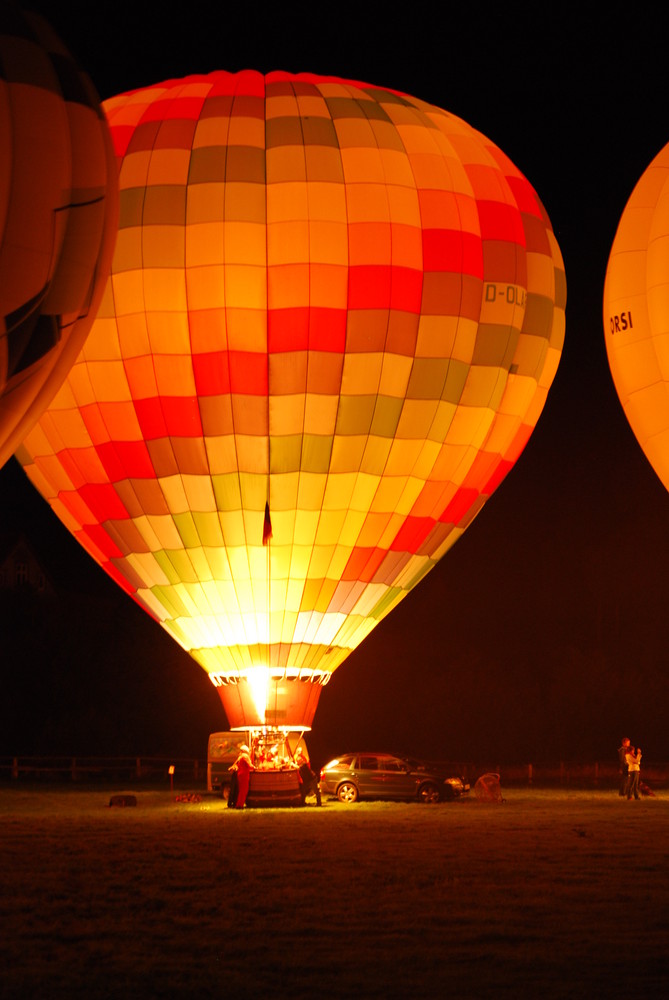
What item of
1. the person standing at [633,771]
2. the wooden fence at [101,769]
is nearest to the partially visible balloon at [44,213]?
Answer: the person standing at [633,771]

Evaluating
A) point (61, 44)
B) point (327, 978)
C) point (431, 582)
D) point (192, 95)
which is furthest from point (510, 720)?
point (327, 978)

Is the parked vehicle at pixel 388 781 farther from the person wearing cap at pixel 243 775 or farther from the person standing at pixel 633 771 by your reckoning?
the person wearing cap at pixel 243 775

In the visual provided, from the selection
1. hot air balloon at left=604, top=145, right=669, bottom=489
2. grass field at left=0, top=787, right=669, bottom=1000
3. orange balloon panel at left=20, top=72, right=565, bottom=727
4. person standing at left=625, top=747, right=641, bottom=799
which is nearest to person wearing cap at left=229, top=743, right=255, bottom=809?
orange balloon panel at left=20, top=72, right=565, bottom=727

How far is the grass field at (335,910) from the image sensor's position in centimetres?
636

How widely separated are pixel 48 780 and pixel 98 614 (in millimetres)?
13272

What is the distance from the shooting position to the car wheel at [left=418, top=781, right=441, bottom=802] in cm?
1925

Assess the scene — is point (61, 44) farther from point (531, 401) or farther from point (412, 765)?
point (412, 765)

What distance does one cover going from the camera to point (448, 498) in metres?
16.9

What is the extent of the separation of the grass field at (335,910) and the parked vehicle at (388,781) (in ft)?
16.8

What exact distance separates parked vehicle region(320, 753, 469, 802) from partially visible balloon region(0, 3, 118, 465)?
1006 centimetres

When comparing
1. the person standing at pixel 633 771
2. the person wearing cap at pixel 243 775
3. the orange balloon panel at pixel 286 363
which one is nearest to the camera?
the orange balloon panel at pixel 286 363

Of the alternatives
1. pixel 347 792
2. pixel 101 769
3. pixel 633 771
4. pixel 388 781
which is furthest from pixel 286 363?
pixel 101 769

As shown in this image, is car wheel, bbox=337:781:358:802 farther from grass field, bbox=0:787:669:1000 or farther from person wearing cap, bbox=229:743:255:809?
grass field, bbox=0:787:669:1000

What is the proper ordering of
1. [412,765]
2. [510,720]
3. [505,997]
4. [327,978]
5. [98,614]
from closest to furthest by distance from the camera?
[505,997], [327,978], [412,765], [510,720], [98,614]
